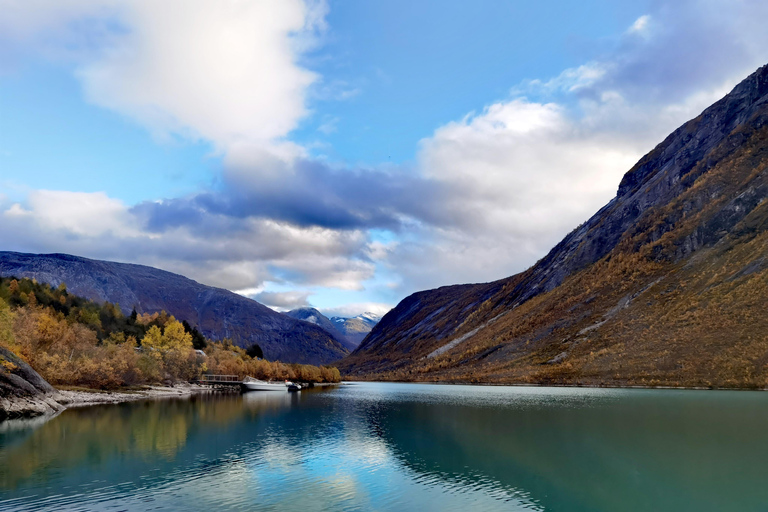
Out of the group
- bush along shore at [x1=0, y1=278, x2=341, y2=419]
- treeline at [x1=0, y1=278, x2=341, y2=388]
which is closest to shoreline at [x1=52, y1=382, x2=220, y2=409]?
bush along shore at [x1=0, y1=278, x2=341, y2=419]

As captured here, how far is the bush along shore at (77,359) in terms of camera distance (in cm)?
6881

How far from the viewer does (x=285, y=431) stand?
61.0m

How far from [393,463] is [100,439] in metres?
31.6

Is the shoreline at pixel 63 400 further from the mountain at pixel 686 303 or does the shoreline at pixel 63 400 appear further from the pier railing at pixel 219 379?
the mountain at pixel 686 303

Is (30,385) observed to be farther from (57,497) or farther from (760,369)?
(760,369)

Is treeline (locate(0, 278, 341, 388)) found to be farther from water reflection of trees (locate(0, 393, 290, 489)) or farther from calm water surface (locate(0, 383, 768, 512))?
calm water surface (locate(0, 383, 768, 512))

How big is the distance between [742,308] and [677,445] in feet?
338

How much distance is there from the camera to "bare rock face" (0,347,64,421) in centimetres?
6331

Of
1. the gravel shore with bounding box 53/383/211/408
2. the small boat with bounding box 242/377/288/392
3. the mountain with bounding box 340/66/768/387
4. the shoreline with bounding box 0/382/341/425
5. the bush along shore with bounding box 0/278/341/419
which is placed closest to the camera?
the shoreline with bounding box 0/382/341/425

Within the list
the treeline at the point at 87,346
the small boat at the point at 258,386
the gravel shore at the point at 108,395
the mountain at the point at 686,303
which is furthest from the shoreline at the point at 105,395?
the mountain at the point at 686,303

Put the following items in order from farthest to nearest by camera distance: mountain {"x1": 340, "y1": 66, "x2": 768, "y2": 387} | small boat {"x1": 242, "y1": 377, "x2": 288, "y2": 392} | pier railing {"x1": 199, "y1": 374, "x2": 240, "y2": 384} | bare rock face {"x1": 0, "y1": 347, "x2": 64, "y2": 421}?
small boat {"x1": 242, "y1": 377, "x2": 288, "y2": 392} < pier railing {"x1": 199, "y1": 374, "x2": 240, "y2": 384} < mountain {"x1": 340, "y1": 66, "x2": 768, "y2": 387} < bare rock face {"x1": 0, "y1": 347, "x2": 64, "y2": 421}

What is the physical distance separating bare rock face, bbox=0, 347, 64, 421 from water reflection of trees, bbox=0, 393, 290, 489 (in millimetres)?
3797

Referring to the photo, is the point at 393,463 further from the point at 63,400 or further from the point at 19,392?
the point at 63,400

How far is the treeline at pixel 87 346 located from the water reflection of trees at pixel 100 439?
889 inches
